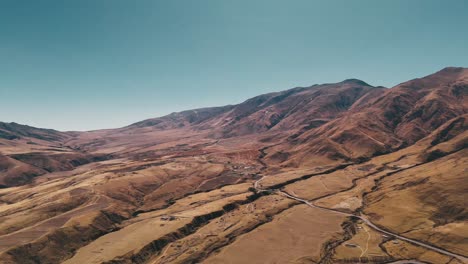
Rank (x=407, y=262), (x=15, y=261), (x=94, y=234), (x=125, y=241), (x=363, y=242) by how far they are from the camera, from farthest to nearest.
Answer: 1. (x=94, y=234)
2. (x=125, y=241)
3. (x=363, y=242)
4. (x=15, y=261)
5. (x=407, y=262)

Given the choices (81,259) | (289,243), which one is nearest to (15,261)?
(81,259)

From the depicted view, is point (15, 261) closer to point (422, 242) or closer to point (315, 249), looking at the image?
point (315, 249)

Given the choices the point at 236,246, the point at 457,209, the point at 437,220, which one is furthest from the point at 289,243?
the point at 457,209

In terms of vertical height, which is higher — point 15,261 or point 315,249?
point 15,261

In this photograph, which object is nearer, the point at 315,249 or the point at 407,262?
the point at 407,262

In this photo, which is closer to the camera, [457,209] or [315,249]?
[315,249]

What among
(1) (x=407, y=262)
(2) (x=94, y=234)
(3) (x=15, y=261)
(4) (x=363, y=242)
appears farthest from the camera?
(2) (x=94, y=234)

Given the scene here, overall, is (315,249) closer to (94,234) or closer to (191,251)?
(191,251)

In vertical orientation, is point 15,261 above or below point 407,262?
above

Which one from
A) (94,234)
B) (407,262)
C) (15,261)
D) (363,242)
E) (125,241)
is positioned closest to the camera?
(407,262)
